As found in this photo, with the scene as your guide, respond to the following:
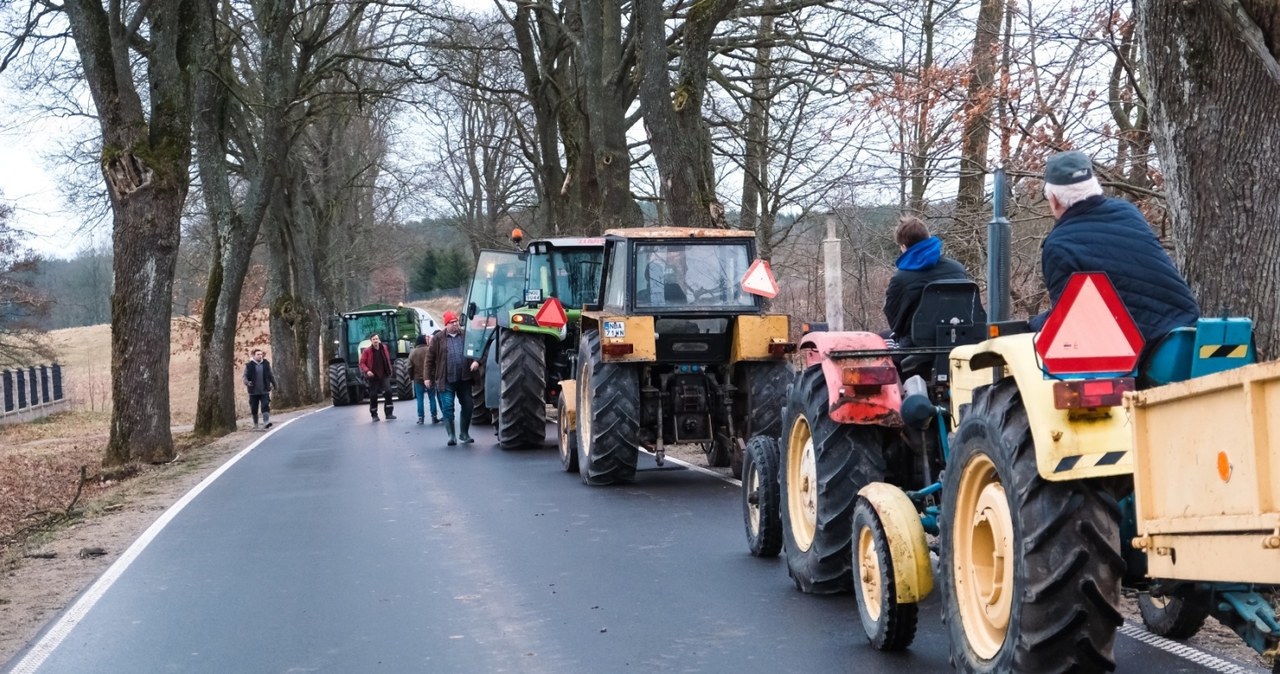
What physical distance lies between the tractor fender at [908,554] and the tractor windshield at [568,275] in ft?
45.3

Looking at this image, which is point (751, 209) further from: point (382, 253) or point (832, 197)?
point (382, 253)

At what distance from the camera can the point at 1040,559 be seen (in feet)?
16.3

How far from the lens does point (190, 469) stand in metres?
19.0

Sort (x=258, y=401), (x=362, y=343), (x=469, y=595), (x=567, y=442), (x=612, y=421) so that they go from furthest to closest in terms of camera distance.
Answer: (x=362, y=343) < (x=258, y=401) < (x=567, y=442) < (x=612, y=421) < (x=469, y=595)

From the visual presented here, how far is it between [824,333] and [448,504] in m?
5.75

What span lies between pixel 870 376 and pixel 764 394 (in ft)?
20.9

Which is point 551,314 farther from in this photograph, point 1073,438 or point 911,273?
point 1073,438

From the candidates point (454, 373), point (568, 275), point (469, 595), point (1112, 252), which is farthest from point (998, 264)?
point (454, 373)

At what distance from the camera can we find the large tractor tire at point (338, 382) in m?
39.2

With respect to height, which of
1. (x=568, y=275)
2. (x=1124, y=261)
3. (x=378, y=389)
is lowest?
(x=378, y=389)

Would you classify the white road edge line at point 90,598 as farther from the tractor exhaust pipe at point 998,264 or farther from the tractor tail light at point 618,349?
the tractor exhaust pipe at point 998,264

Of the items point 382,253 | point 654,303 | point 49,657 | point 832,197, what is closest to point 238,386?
point 382,253

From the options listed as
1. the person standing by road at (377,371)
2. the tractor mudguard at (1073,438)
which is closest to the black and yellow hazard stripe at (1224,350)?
the tractor mudguard at (1073,438)

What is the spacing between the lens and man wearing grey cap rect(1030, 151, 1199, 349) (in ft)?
17.1
